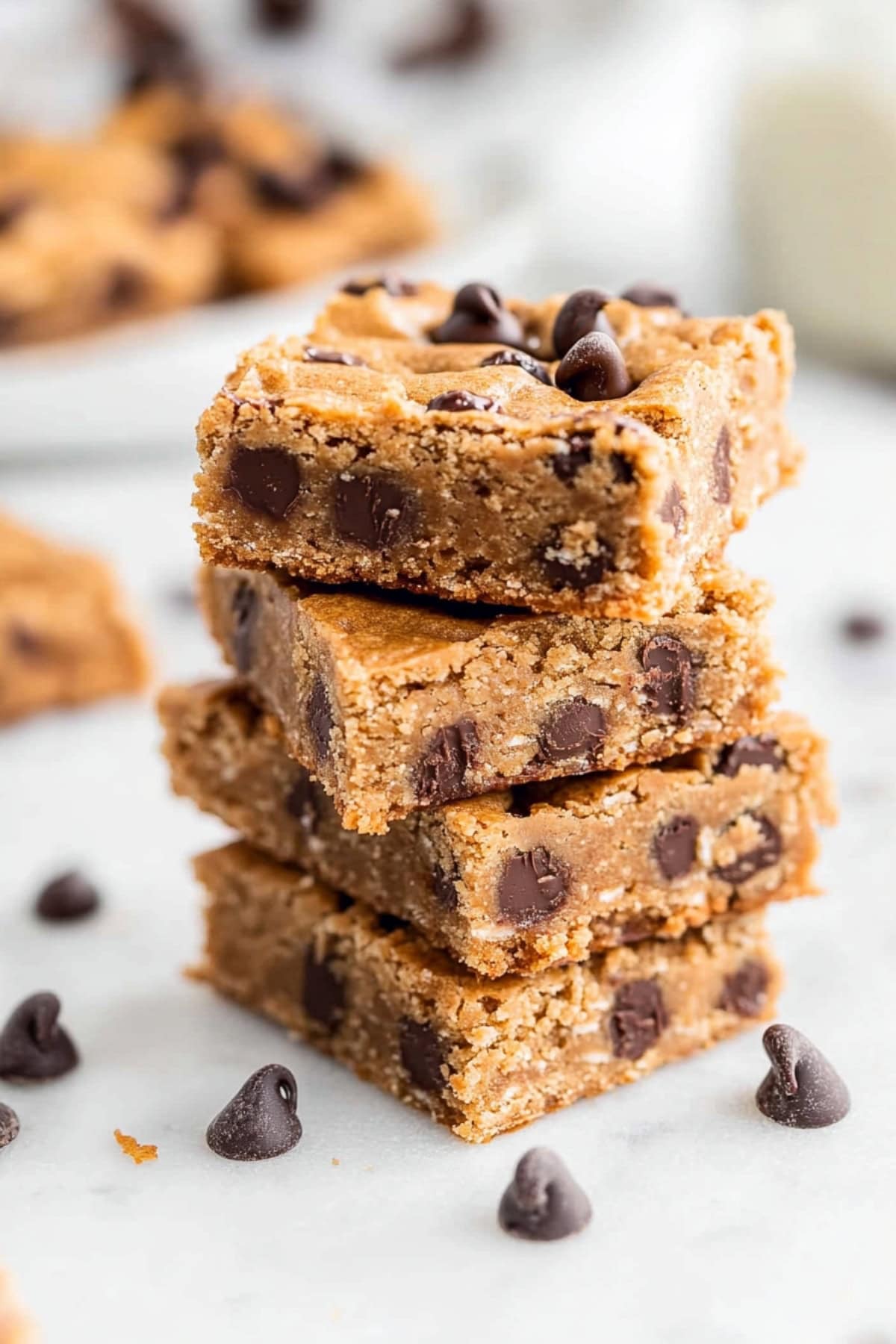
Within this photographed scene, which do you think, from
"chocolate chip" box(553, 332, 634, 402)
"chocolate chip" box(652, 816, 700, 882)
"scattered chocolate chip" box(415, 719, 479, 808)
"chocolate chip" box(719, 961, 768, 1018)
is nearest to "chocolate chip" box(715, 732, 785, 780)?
"chocolate chip" box(652, 816, 700, 882)

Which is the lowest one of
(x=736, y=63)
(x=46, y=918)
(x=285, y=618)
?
(x=46, y=918)

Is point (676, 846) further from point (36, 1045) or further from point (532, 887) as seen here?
point (36, 1045)

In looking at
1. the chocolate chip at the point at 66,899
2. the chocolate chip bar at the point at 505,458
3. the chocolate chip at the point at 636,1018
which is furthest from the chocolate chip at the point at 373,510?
the chocolate chip at the point at 66,899

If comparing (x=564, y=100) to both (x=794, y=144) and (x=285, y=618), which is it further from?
(x=285, y=618)

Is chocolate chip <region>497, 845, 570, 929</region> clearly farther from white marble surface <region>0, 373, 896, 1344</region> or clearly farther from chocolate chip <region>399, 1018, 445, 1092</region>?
white marble surface <region>0, 373, 896, 1344</region>

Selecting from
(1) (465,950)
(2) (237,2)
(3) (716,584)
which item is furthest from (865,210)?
(1) (465,950)

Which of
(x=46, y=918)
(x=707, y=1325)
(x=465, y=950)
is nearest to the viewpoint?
(x=707, y=1325)
